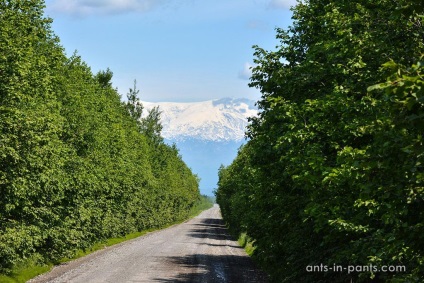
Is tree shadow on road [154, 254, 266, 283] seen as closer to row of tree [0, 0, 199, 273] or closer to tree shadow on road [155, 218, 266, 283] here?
tree shadow on road [155, 218, 266, 283]

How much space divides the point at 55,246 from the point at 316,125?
23699 millimetres

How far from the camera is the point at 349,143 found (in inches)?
636

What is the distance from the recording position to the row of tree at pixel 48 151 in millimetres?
24891

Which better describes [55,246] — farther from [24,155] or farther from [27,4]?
[27,4]

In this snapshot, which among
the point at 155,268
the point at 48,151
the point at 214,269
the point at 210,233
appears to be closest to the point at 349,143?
the point at 48,151

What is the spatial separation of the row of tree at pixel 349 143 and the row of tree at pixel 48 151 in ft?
37.7

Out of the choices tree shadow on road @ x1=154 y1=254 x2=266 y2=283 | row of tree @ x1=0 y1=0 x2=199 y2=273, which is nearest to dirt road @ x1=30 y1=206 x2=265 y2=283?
tree shadow on road @ x1=154 y1=254 x2=266 y2=283

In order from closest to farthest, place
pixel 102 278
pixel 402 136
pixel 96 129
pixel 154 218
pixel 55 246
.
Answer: pixel 402 136 < pixel 102 278 < pixel 55 246 < pixel 96 129 < pixel 154 218

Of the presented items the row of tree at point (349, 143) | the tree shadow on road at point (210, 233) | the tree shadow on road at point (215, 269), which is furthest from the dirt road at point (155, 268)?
the tree shadow on road at point (210, 233)

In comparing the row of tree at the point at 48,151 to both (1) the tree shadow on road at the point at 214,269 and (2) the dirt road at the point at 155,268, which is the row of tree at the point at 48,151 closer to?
(2) the dirt road at the point at 155,268

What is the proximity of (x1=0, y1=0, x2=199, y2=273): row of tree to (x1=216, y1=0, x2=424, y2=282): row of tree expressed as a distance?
11.5 meters

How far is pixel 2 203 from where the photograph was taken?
25375 mm

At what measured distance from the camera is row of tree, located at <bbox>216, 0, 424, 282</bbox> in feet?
25.1

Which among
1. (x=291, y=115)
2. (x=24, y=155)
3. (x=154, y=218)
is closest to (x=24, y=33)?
(x=24, y=155)
